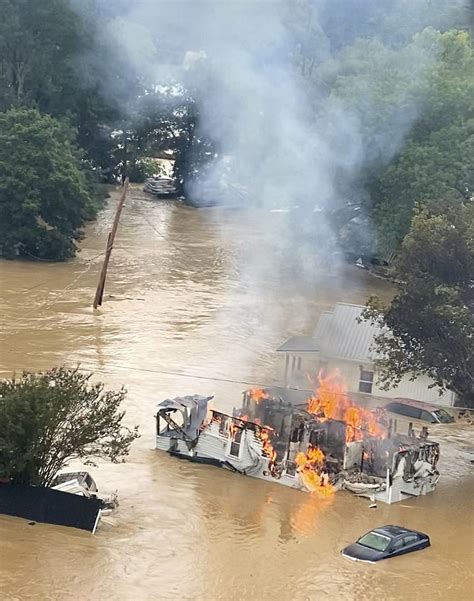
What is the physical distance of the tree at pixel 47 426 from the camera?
22.1 metres

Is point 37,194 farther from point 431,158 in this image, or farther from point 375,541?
point 375,541

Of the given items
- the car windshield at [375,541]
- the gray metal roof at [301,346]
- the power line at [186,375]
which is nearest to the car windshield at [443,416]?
the gray metal roof at [301,346]

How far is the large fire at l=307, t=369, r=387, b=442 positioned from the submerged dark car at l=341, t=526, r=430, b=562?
4.43 meters

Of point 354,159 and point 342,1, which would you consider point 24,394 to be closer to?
point 354,159

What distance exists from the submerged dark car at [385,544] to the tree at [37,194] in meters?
36.4

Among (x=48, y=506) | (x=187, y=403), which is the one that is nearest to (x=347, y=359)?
(x=187, y=403)

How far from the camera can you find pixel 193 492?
26062mm

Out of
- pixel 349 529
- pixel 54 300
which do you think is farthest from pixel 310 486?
pixel 54 300

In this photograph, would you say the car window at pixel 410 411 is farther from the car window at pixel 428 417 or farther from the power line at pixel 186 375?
the power line at pixel 186 375

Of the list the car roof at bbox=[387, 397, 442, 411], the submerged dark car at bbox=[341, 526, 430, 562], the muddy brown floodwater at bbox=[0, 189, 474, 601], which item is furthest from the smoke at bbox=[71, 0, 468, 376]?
the submerged dark car at bbox=[341, 526, 430, 562]

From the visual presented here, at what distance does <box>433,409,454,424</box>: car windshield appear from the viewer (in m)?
34.5

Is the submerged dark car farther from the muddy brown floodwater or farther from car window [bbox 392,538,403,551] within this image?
the muddy brown floodwater

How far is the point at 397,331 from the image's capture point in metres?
29.1

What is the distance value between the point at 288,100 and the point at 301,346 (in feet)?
74.5
